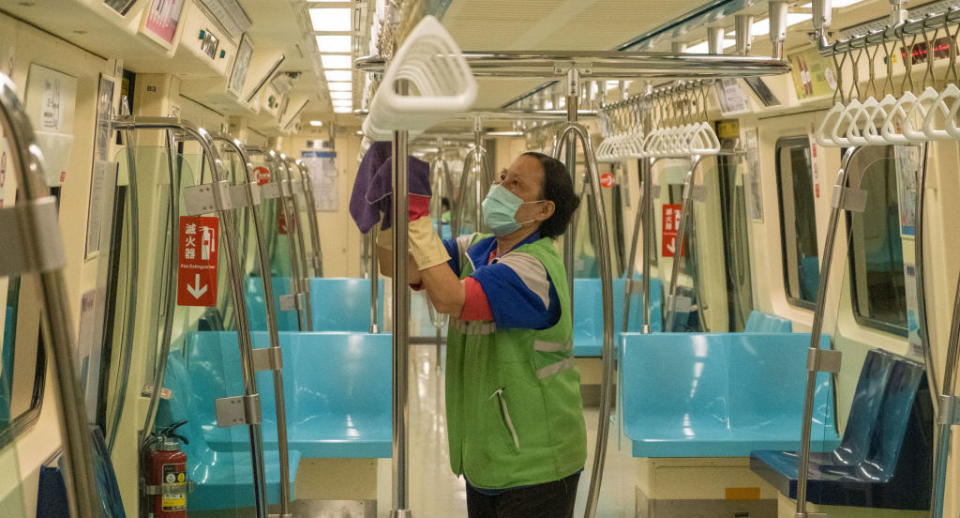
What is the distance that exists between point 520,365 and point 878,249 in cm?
148

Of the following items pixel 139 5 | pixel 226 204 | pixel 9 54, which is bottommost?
pixel 226 204

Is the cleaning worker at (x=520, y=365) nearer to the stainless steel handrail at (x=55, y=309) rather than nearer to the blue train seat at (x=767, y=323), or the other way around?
the stainless steel handrail at (x=55, y=309)

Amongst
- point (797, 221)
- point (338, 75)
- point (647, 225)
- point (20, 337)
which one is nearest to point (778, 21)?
point (647, 225)

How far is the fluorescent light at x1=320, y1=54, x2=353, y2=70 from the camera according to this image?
18.9ft

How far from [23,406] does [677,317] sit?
383 cm

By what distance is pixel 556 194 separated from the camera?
251 cm

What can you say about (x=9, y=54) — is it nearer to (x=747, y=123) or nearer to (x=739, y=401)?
(x=739, y=401)

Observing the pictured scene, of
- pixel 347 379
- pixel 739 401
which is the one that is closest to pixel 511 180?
pixel 347 379

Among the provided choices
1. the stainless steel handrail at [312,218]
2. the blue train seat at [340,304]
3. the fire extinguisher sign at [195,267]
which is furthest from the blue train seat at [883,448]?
the stainless steel handrail at [312,218]

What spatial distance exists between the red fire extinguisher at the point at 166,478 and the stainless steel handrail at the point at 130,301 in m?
0.12

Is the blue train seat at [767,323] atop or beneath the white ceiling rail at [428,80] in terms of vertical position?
beneath

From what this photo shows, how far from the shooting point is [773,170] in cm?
617

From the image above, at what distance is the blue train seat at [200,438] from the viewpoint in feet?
8.77

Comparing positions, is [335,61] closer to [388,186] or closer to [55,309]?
[388,186]
